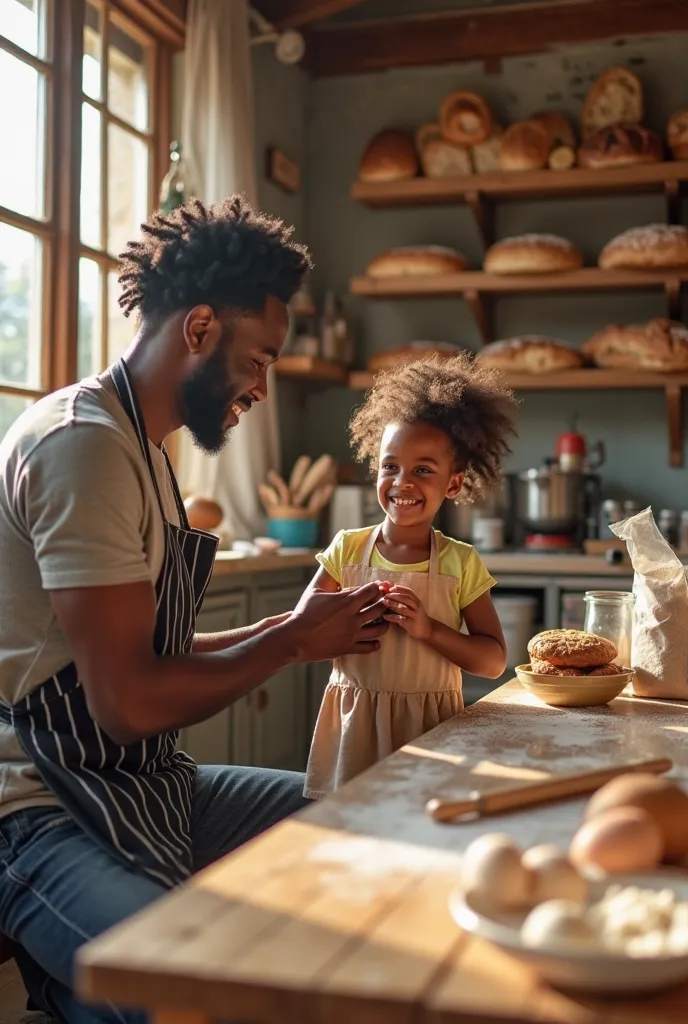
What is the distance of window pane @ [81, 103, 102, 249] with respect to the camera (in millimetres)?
3449

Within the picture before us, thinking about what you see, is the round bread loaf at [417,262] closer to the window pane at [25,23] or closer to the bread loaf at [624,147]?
the bread loaf at [624,147]

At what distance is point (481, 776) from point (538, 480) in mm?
2976

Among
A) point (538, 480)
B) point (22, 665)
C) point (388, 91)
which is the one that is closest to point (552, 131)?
point (388, 91)

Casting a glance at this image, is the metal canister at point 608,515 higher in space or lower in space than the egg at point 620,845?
higher

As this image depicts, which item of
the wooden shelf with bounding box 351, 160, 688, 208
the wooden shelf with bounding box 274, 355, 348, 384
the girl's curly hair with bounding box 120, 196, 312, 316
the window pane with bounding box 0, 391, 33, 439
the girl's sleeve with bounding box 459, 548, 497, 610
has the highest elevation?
the wooden shelf with bounding box 351, 160, 688, 208

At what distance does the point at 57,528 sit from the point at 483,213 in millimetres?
3489

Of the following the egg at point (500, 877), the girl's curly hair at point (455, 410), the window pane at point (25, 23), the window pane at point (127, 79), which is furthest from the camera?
the window pane at point (127, 79)

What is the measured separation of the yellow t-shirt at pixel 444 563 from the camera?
196cm

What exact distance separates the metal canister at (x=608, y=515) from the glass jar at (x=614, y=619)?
218 centimetres

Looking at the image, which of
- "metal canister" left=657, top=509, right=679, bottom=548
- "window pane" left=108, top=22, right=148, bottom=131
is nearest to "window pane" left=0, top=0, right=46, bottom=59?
"window pane" left=108, top=22, right=148, bottom=131

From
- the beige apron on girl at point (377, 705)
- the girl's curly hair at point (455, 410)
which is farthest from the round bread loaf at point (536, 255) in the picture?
the beige apron on girl at point (377, 705)

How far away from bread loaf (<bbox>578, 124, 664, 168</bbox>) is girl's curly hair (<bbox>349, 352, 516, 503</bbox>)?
240 cm

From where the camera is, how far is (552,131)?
4.38 m

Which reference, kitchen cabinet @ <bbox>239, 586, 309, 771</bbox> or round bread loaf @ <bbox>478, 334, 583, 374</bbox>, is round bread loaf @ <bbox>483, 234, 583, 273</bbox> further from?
kitchen cabinet @ <bbox>239, 586, 309, 771</bbox>
